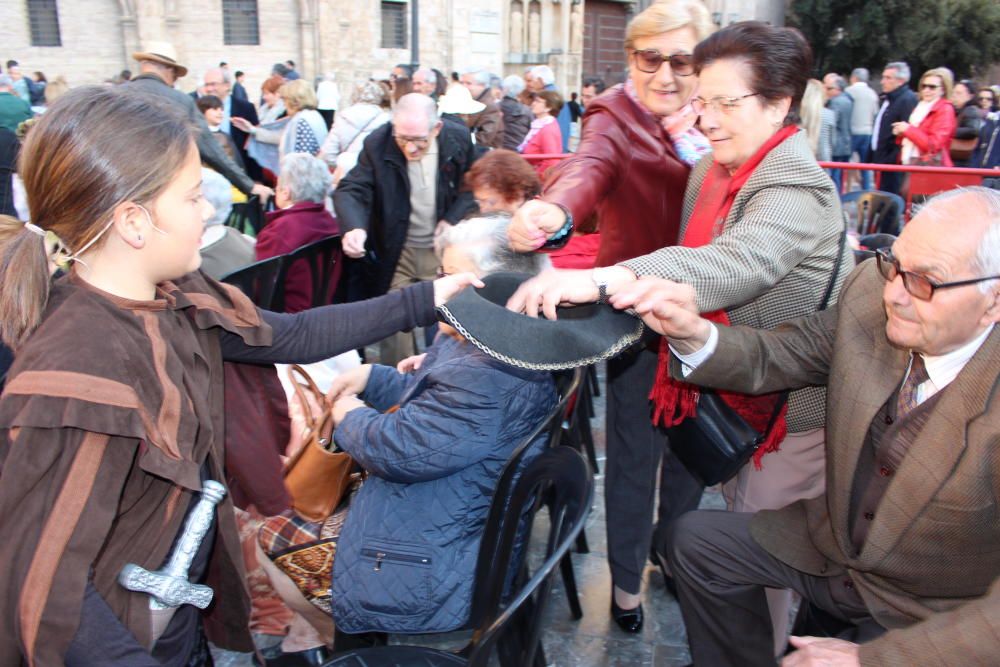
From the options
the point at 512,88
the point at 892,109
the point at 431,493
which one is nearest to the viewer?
the point at 431,493

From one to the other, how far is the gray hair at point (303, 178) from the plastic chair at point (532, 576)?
109 inches

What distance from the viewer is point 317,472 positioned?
226 cm

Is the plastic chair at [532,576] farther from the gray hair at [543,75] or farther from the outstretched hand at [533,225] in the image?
Result: the gray hair at [543,75]

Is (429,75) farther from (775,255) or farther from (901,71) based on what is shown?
(775,255)

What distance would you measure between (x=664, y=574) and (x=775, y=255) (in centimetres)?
164

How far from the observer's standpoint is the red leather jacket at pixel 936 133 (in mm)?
8805

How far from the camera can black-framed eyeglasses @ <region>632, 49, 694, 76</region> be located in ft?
8.18

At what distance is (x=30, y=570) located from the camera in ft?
4.34

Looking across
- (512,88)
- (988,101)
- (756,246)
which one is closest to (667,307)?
(756,246)

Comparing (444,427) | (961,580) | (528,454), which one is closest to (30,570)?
(444,427)

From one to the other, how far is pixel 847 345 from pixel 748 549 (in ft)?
1.95

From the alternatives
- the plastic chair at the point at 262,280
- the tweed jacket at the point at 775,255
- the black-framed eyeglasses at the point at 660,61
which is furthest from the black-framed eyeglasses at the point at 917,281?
the plastic chair at the point at 262,280

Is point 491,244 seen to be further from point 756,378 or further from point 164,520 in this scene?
point 164,520

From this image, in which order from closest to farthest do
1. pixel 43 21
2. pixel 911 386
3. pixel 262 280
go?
pixel 911 386 < pixel 262 280 < pixel 43 21
